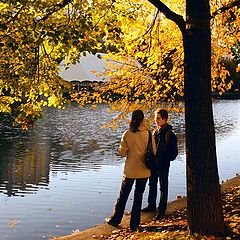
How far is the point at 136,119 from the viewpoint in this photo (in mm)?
7258

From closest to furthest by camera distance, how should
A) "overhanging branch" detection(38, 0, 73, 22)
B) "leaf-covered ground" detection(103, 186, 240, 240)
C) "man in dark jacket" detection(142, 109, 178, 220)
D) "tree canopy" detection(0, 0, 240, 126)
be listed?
"tree canopy" detection(0, 0, 240, 126) < "leaf-covered ground" detection(103, 186, 240, 240) < "overhanging branch" detection(38, 0, 73, 22) < "man in dark jacket" detection(142, 109, 178, 220)

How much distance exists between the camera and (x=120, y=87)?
1142 centimetres

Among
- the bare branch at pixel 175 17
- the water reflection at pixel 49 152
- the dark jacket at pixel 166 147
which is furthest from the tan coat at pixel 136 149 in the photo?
the water reflection at pixel 49 152

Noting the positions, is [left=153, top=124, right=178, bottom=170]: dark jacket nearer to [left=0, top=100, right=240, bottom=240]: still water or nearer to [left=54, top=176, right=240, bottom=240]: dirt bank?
[left=54, top=176, right=240, bottom=240]: dirt bank

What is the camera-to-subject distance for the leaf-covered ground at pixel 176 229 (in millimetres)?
6625

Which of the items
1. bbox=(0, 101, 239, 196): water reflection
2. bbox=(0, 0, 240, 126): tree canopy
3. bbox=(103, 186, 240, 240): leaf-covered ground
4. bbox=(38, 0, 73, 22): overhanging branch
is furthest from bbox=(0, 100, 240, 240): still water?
bbox=(38, 0, 73, 22): overhanging branch

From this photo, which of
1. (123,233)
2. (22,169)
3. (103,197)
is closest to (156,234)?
(123,233)

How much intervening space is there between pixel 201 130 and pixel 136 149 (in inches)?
49.0

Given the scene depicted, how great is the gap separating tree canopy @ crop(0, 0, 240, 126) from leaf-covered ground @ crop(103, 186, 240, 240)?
96.5 inches

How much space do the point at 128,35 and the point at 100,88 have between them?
157 centimetres

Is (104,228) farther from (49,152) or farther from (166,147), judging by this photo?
(49,152)

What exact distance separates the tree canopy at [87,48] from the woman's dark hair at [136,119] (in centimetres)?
115

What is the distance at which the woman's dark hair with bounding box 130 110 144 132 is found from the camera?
7.23 meters

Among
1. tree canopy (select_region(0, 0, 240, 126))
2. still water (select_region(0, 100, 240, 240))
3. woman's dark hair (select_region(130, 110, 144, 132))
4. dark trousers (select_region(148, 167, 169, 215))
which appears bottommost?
still water (select_region(0, 100, 240, 240))
